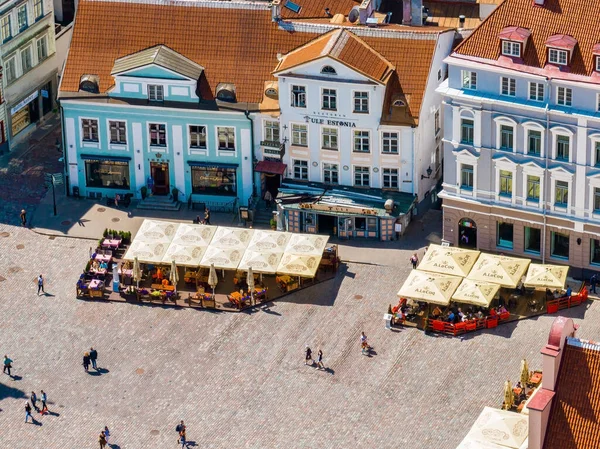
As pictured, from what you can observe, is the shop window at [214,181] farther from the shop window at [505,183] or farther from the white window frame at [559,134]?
the white window frame at [559,134]

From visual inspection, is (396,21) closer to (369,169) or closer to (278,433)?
(369,169)

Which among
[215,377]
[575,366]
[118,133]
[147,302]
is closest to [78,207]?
[118,133]

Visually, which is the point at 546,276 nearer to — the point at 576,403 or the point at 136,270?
the point at 576,403

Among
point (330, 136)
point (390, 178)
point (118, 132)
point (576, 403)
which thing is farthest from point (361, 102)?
point (576, 403)

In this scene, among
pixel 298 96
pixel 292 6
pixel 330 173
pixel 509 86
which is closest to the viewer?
pixel 509 86

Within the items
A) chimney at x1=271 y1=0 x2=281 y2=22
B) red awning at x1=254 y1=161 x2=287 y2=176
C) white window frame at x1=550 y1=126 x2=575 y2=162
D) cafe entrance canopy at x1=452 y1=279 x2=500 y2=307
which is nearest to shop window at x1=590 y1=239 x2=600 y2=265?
white window frame at x1=550 y1=126 x2=575 y2=162

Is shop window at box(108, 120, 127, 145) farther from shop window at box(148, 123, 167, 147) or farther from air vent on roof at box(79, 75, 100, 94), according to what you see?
air vent on roof at box(79, 75, 100, 94)
